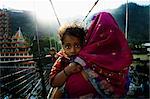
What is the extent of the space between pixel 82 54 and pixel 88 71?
6 cm

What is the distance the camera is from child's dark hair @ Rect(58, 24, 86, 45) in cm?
102

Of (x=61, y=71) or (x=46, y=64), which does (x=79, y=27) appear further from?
(x=46, y=64)

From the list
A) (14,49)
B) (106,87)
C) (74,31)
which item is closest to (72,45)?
(74,31)

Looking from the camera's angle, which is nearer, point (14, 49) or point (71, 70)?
point (71, 70)

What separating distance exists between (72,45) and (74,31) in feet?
0.16

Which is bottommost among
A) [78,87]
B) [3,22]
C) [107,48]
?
[78,87]

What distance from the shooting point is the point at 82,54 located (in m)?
0.95

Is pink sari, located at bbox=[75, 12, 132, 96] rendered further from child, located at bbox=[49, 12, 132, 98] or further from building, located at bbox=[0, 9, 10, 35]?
building, located at bbox=[0, 9, 10, 35]

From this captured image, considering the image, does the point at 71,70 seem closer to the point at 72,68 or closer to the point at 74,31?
the point at 72,68

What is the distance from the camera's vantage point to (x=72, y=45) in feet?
3.31

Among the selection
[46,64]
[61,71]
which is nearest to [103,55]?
[61,71]

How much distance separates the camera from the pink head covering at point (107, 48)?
93cm

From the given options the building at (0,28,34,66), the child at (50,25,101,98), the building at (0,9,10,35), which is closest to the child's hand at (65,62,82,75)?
the child at (50,25,101,98)

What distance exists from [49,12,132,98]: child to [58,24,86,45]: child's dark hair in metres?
0.07
